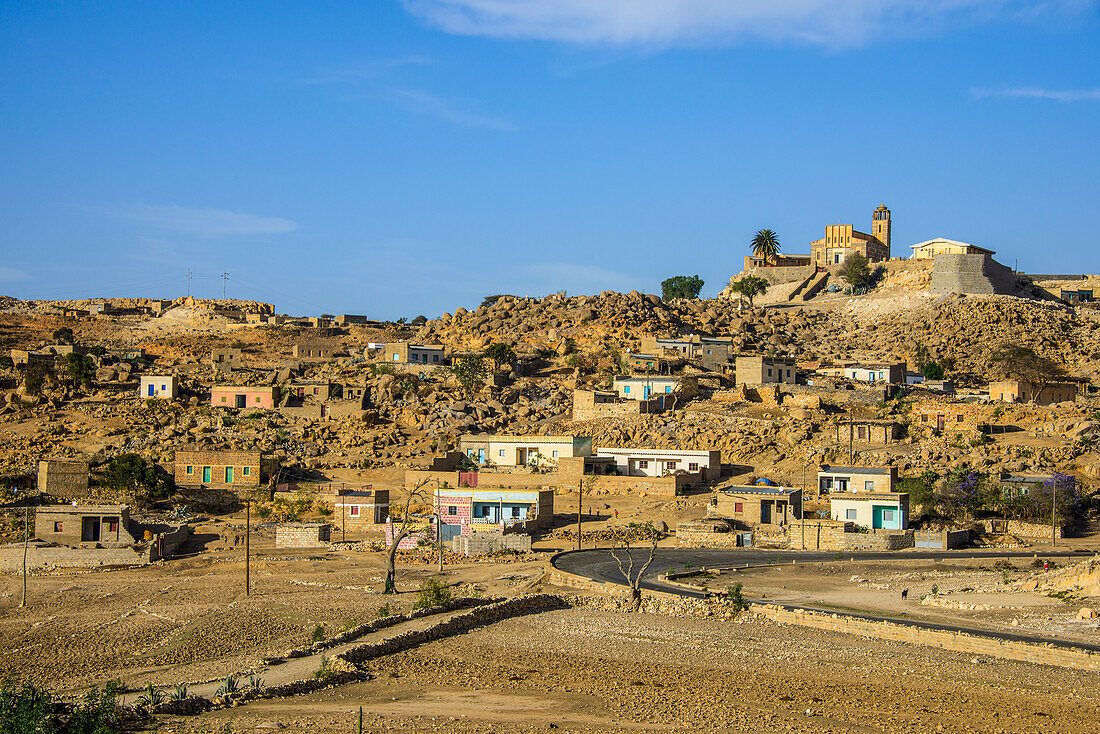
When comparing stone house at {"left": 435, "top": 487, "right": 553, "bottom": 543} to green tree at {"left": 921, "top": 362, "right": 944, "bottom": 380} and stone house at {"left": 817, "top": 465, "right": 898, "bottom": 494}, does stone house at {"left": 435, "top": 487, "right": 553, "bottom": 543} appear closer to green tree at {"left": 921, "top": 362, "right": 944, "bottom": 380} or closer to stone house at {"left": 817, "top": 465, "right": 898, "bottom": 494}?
stone house at {"left": 817, "top": 465, "right": 898, "bottom": 494}

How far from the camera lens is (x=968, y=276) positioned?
8500cm

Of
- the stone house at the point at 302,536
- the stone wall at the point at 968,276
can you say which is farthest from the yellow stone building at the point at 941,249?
the stone house at the point at 302,536

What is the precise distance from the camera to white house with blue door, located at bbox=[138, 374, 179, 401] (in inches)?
2414

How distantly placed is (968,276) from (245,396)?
5195 centimetres

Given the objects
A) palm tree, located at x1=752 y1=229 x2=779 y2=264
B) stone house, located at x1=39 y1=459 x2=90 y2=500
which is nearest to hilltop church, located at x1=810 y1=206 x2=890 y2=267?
palm tree, located at x1=752 y1=229 x2=779 y2=264

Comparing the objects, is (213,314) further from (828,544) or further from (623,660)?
(623,660)

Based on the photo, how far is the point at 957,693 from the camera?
66.6 feet

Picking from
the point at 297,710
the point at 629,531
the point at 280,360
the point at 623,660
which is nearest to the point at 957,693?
the point at 623,660

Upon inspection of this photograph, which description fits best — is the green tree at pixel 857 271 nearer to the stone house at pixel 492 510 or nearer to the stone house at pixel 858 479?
the stone house at pixel 858 479

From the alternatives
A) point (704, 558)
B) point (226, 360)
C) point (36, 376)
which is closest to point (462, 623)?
point (704, 558)

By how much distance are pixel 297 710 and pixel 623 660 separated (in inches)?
275

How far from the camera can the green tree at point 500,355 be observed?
66562 mm

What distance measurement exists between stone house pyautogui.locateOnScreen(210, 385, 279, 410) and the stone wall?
1908 inches

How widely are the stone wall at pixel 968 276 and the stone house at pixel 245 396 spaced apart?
48.5 meters
